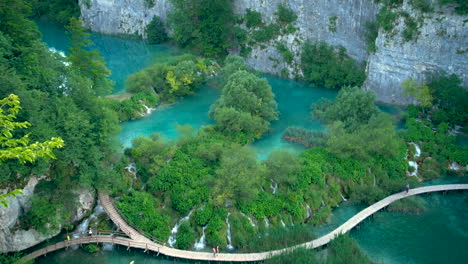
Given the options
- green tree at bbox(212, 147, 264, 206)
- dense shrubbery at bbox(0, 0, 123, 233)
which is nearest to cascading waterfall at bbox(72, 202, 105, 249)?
dense shrubbery at bbox(0, 0, 123, 233)

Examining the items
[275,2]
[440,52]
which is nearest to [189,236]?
[440,52]

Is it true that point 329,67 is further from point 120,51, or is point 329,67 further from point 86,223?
point 86,223

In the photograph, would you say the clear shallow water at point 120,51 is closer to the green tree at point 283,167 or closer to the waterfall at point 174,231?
the green tree at point 283,167

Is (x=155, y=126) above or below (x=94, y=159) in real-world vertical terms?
below

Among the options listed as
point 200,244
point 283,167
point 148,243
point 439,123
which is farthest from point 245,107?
point 439,123

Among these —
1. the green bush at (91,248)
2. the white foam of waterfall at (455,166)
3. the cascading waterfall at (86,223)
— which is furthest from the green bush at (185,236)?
the white foam of waterfall at (455,166)

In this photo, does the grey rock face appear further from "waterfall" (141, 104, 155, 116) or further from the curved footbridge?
the curved footbridge

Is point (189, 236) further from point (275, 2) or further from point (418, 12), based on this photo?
point (275, 2)
